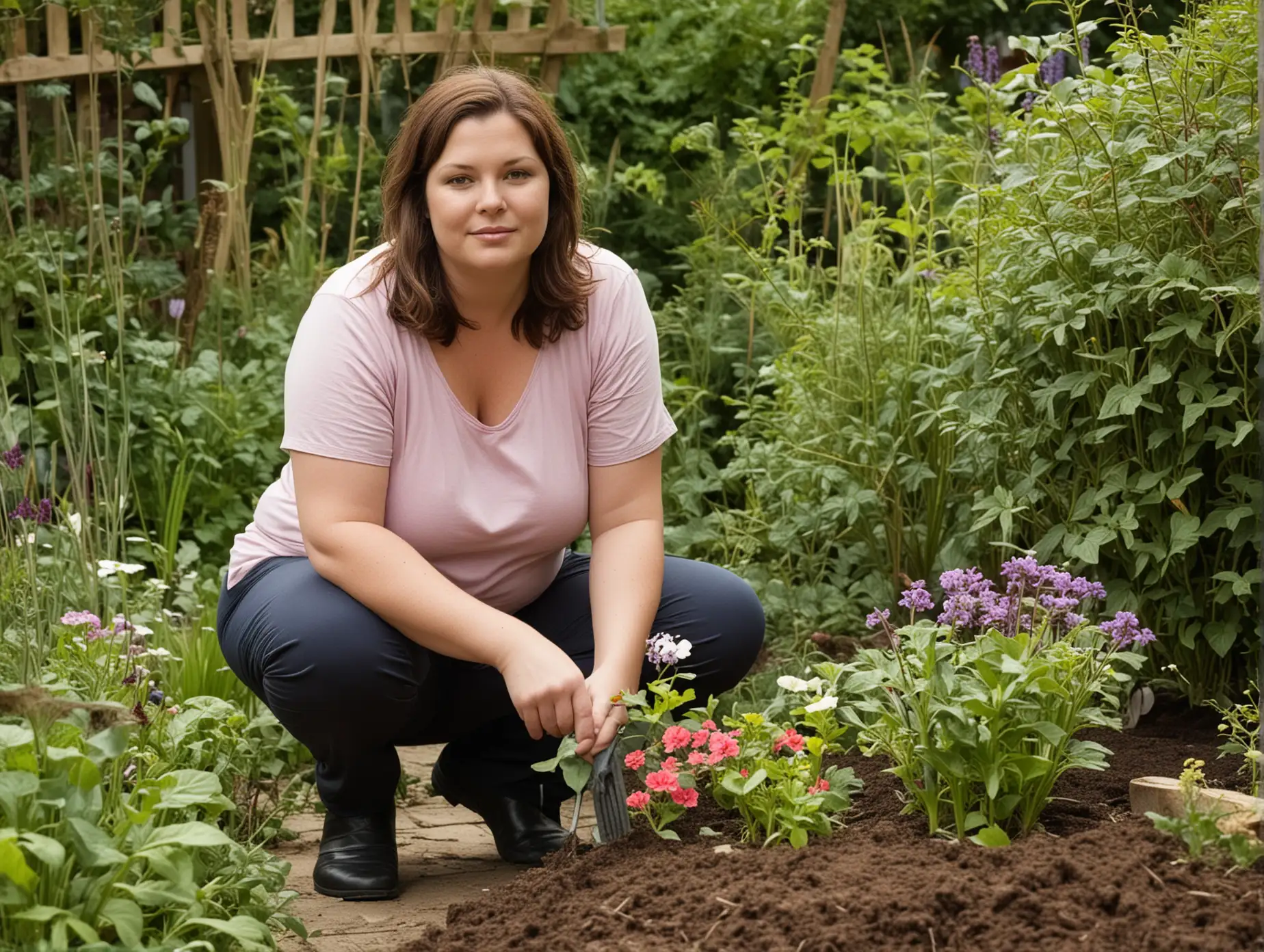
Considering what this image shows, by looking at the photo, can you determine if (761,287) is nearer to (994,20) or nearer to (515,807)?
(515,807)

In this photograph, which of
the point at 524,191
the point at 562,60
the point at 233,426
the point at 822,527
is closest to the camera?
the point at 524,191

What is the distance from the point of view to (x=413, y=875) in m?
2.69

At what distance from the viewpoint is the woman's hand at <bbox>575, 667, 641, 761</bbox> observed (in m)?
2.19

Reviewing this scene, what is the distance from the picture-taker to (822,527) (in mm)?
3744

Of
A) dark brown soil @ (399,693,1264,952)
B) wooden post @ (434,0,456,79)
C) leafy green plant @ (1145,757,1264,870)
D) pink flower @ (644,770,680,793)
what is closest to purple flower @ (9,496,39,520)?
dark brown soil @ (399,693,1264,952)

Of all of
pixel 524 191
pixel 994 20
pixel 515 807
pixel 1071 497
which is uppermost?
pixel 994 20

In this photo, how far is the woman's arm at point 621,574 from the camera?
7.49 ft

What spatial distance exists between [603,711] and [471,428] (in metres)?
0.58

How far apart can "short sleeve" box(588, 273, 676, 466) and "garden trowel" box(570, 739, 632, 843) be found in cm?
59

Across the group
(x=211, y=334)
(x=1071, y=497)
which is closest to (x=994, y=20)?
(x=211, y=334)

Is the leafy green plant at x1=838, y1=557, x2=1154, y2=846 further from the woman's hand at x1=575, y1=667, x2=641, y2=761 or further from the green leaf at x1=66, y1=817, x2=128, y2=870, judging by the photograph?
the green leaf at x1=66, y1=817, x2=128, y2=870

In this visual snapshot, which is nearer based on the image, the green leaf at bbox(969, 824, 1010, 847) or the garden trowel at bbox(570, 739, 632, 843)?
the green leaf at bbox(969, 824, 1010, 847)

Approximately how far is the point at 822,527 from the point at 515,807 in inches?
51.9

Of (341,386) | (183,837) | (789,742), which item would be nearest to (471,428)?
(341,386)
